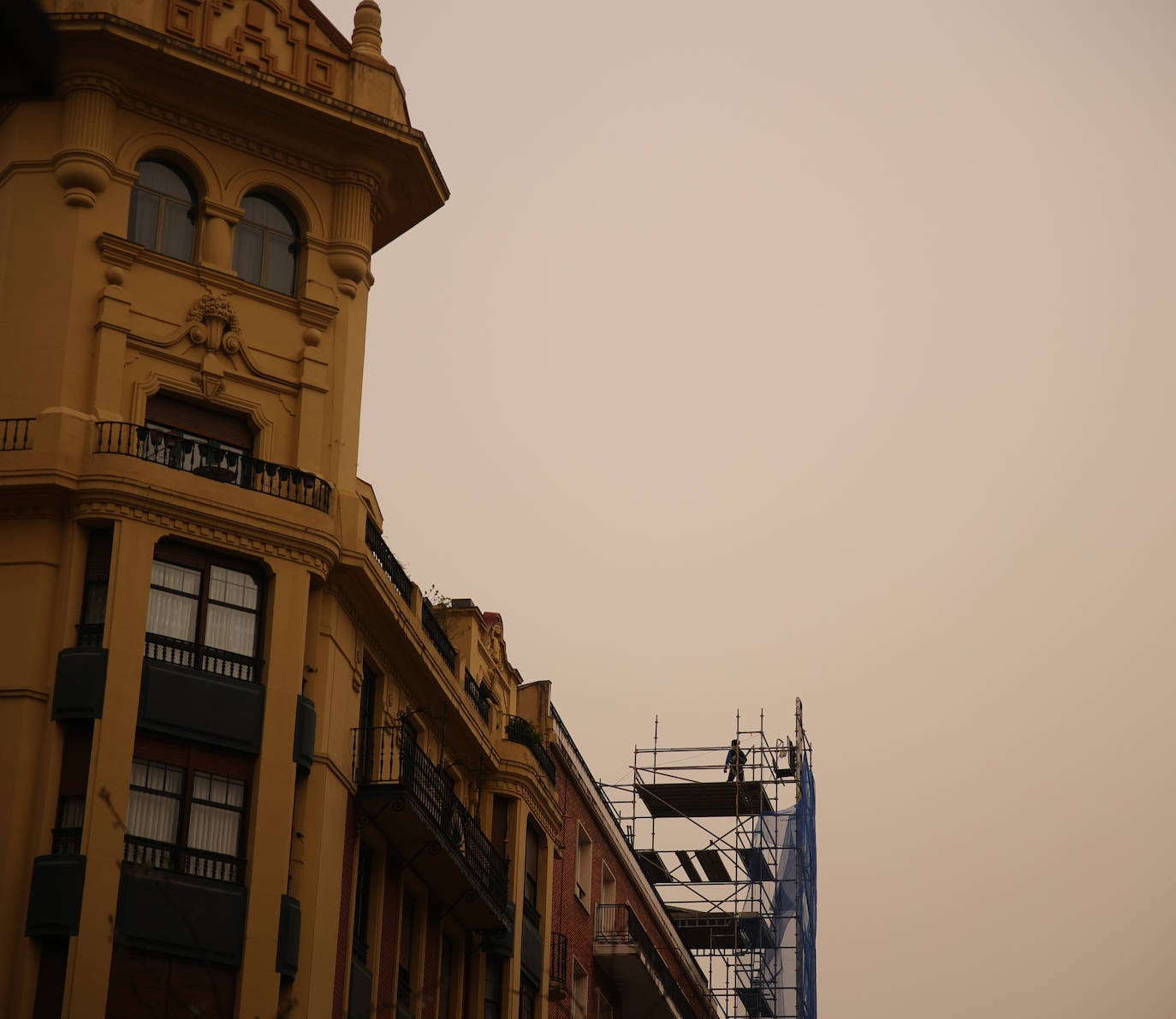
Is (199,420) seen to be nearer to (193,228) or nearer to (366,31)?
(193,228)

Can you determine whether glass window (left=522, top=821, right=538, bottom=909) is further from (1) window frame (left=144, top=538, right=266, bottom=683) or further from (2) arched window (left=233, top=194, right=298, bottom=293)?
(2) arched window (left=233, top=194, right=298, bottom=293)

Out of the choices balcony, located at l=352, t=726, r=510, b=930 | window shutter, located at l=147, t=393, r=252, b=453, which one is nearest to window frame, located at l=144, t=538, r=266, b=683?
window shutter, located at l=147, t=393, r=252, b=453

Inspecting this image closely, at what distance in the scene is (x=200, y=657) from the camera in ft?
95.0

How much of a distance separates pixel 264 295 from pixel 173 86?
3.95 metres

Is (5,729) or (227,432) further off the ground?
(227,432)

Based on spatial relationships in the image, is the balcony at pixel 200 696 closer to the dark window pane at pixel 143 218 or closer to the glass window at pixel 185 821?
the glass window at pixel 185 821

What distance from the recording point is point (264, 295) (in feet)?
108

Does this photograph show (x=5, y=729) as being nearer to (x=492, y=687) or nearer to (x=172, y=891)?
(x=172, y=891)

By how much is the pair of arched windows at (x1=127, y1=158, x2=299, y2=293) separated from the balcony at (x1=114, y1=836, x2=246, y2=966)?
34.8 feet

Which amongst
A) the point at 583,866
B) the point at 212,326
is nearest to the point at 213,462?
the point at 212,326

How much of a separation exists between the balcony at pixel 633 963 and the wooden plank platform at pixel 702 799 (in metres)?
10.7

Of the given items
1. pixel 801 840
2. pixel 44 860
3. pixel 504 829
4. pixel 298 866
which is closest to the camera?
pixel 44 860

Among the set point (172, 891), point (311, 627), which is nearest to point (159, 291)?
point (311, 627)

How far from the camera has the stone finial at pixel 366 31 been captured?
35.1 m
